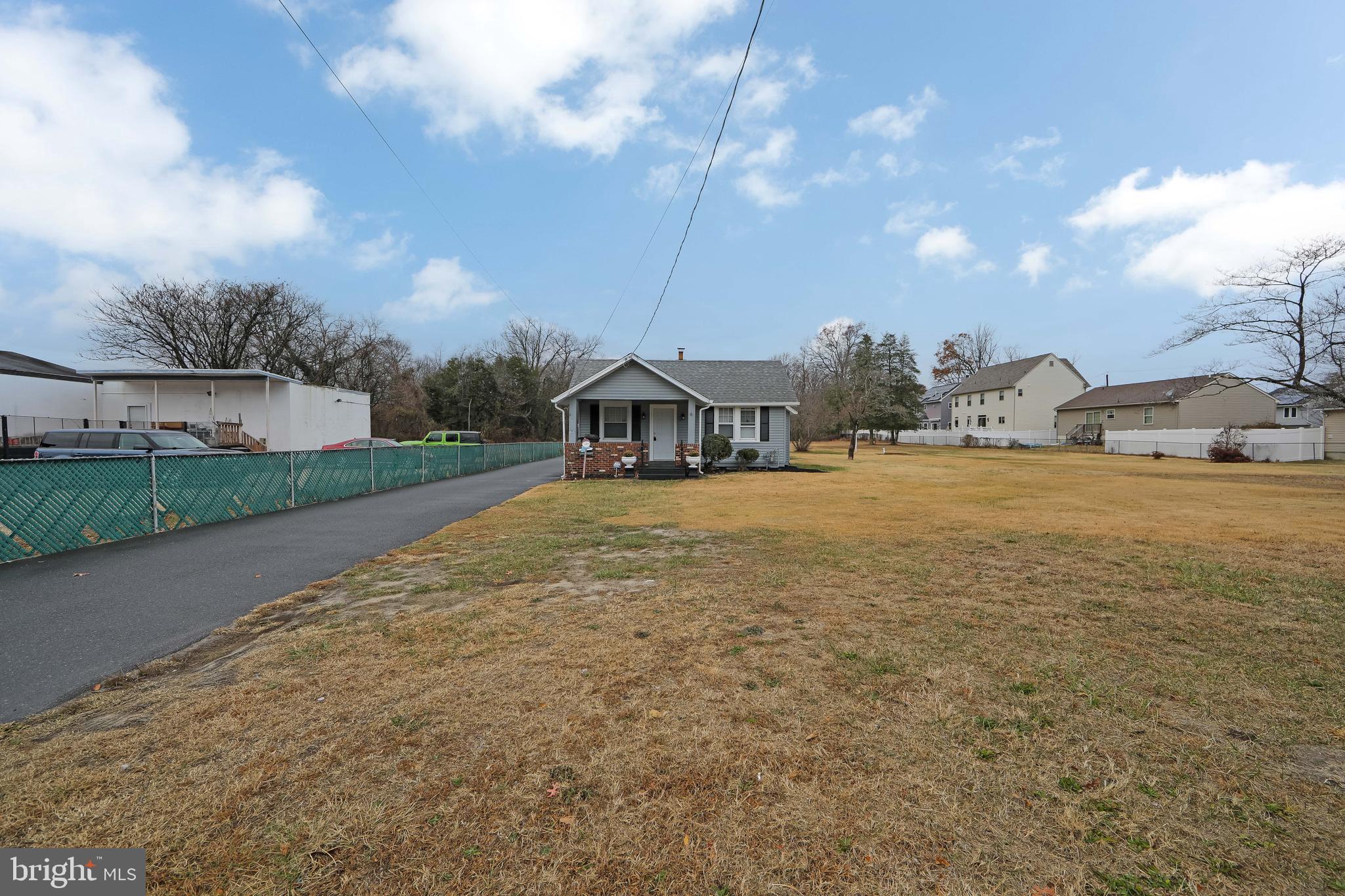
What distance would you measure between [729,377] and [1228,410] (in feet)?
130

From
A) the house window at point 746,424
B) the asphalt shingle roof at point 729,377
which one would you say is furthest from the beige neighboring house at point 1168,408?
the house window at point 746,424

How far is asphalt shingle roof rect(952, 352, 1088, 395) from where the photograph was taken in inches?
1935

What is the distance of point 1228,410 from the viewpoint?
128ft

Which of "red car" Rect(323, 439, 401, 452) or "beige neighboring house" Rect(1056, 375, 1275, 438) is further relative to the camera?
"beige neighboring house" Rect(1056, 375, 1275, 438)

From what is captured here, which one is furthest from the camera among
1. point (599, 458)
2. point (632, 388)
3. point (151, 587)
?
point (632, 388)

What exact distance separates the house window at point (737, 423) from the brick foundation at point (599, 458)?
480 centimetres

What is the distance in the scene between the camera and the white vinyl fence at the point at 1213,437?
28.4 metres

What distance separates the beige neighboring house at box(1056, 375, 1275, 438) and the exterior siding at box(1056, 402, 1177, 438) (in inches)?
1.5

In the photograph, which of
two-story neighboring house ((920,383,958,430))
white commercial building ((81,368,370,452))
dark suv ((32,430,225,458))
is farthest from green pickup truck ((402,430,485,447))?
two-story neighboring house ((920,383,958,430))

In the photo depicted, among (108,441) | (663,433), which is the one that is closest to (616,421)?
(663,433)

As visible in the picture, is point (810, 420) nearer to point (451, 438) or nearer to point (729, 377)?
point (729, 377)

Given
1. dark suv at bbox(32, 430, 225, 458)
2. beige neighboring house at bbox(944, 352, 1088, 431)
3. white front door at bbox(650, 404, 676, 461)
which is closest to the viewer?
dark suv at bbox(32, 430, 225, 458)

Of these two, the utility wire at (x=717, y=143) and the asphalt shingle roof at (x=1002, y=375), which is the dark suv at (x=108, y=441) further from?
the asphalt shingle roof at (x=1002, y=375)

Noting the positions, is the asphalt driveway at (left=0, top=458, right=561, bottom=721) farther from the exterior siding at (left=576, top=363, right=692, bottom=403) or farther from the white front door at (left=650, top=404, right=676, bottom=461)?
the white front door at (left=650, top=404, right=676, bottom=461)
